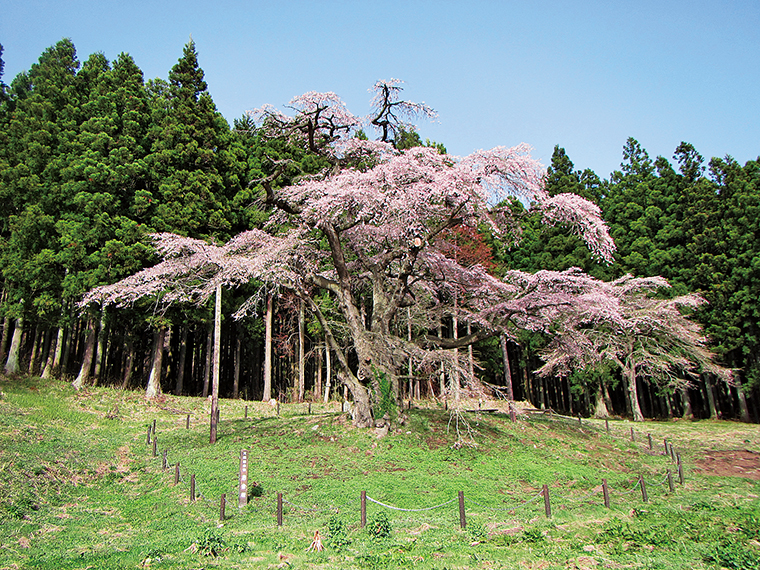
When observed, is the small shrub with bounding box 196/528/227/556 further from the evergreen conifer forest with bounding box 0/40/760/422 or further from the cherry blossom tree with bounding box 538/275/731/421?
the cherry blossom tree with bounding box 538/275/731/421

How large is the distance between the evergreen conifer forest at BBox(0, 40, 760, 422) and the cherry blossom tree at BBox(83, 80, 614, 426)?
0.25ft

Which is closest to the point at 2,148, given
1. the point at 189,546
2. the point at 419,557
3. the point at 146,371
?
the point at 146,371

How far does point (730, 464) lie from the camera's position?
15.3 meters

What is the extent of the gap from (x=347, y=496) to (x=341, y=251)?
25.8 ft

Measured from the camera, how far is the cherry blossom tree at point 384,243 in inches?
530

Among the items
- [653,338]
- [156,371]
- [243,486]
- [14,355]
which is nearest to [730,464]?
[653,338]

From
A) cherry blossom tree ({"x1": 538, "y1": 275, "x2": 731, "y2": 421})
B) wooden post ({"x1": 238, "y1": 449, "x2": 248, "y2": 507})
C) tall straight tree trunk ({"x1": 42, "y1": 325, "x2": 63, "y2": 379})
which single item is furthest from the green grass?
cherry blossom tree ({"x1": 538, "y1": 275, "x2": 731, "y2": 421})

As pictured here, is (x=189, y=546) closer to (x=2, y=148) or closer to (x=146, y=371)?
(x=2, y=148)

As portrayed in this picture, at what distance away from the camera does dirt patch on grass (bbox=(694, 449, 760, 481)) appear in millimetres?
14133

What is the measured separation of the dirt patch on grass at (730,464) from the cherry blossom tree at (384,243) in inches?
242

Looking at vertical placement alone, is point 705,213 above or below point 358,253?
above

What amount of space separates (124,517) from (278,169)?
437 inches

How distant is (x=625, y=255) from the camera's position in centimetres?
3070

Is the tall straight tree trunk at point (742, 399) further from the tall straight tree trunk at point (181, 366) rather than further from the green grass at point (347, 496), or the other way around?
the tall straight tree trunk at point (181, 366)
